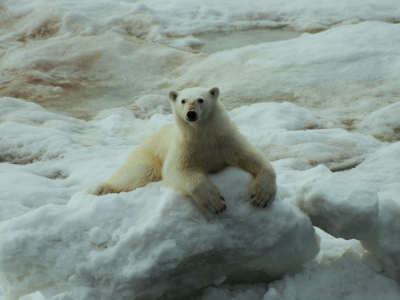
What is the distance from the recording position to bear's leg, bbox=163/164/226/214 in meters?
2.83

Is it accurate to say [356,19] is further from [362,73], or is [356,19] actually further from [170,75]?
[170,75]

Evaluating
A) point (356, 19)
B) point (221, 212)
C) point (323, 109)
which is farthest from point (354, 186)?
point (356, 19)

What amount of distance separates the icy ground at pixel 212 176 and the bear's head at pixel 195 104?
54cm

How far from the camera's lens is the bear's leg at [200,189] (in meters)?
2.83

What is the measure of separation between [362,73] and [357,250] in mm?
5870

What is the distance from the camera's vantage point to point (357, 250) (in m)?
3.34

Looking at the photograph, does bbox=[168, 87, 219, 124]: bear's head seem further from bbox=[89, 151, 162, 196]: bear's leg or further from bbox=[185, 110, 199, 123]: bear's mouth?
bbox=[89, 151, 162, 196]: bear's leg

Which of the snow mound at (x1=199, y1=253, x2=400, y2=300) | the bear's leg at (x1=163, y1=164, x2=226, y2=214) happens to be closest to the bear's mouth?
the bear's leg at (x1=163, y1=164, x2=226, y2=214)

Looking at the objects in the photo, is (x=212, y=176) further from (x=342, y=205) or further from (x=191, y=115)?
(x=342, y=205)

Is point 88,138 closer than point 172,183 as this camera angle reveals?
No

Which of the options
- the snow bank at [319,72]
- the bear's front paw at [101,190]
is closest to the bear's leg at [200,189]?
the bear's front paw at [101,190]

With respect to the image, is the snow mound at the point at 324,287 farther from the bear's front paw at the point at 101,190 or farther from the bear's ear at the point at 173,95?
the bear's ear at the point at 173,95

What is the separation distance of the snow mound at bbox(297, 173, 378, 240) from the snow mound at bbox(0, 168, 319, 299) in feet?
0.56

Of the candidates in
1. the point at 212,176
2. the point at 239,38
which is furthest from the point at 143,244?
the point at 239,38
